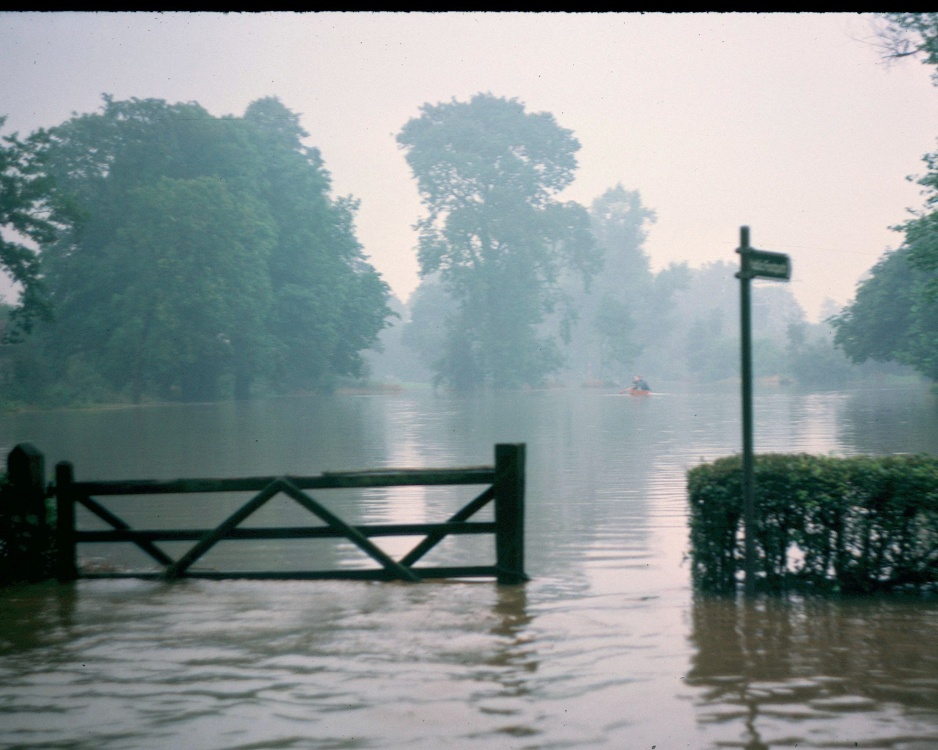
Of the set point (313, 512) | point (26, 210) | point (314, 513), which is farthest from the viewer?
point (26, 210)

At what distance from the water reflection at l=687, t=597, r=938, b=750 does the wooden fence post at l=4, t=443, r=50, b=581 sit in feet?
17.6

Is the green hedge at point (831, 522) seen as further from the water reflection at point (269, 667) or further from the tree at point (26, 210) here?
the tree at point (26, 210)

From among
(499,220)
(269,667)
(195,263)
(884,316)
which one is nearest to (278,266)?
(195,263)

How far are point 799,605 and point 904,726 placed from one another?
Result: 2534 mm

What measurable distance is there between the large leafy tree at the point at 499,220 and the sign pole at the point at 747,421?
269 feet

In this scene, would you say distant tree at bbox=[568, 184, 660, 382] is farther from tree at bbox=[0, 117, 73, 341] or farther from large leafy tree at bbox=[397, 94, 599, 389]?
tree at bbox=[0, 117, 73, 341]

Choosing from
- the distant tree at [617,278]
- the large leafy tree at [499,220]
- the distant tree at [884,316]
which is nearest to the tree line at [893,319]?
the distant tree at [884,316]

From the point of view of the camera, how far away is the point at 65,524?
852cm

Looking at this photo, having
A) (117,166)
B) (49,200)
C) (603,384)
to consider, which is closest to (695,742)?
(49,200)

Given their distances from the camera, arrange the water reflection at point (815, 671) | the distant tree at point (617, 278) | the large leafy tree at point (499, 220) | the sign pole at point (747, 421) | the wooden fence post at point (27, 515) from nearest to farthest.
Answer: the water reflection at point (815, 671), the sign pole at point (747, 421), the wooden fence post at point (27, 515), the large leafy tree at point (499, 220), the distant tree at point (617, 278)

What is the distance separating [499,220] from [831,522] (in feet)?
289

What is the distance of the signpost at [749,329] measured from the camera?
7359 mm

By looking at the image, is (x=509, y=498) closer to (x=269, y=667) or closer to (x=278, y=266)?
(x=269, y=667)

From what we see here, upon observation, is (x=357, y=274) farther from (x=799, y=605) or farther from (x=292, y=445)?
(x=799, y=605)
